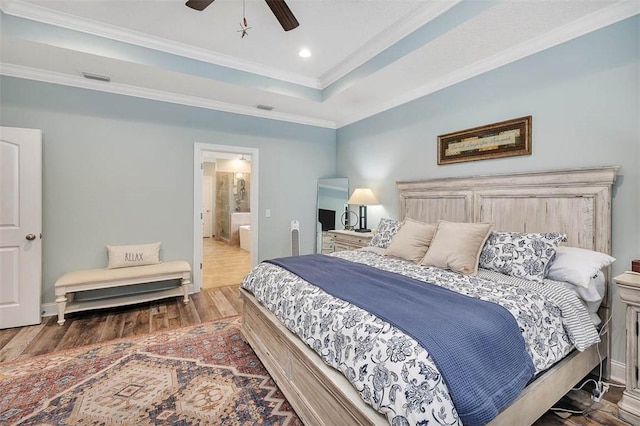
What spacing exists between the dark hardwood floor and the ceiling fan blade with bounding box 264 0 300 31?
2.95 meters

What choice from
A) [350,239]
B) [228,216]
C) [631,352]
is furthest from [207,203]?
[631,352]

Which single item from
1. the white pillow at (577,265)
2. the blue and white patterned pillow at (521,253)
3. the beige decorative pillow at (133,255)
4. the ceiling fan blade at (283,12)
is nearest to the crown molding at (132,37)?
the ceiling fan blade at (283,12)

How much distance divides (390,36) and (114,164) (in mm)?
3488

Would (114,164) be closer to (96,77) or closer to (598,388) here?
(96,77)

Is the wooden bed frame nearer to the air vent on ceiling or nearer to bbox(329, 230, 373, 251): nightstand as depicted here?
bbox(329, 230, 373, 251): nightstand

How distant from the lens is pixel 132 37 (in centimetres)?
290

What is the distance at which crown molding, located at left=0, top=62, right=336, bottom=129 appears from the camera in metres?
3.14

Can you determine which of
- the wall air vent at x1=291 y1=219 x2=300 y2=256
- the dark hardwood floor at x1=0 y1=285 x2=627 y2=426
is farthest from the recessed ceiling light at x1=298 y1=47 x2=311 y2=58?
the dark hardwood floor at x1=0 y1=285 x2=627 y2=426

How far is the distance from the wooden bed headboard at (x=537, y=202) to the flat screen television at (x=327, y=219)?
1.78 m

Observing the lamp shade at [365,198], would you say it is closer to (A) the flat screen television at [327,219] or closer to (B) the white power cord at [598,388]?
(A) the flat screen television at [327,219]

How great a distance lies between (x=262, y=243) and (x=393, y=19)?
3354mm

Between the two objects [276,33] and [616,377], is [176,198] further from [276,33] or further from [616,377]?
[616,377]

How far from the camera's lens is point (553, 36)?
239cm

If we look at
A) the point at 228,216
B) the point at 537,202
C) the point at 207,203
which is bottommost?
the point at 228,216
